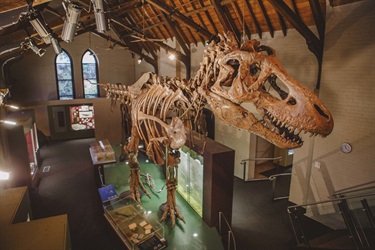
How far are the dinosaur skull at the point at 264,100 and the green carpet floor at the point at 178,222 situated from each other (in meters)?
3.68

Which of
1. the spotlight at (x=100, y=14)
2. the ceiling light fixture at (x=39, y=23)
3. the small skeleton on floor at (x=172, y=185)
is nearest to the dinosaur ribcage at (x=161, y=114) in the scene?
the small skeleton on floor at (x=172, y=185)

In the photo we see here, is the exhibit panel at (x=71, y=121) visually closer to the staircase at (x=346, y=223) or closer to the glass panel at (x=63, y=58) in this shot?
the glass panel at (x=63, y=58)

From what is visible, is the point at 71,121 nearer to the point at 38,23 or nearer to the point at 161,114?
the point at 38,23

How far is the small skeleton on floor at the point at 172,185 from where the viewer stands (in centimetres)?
593

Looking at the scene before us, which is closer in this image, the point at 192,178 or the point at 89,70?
the point at 192,178

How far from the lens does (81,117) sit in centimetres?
→ 1698

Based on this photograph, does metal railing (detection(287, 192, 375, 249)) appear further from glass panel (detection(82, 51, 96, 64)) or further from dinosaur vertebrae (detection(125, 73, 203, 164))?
glass panel (detection(82, 51, 96, 64))

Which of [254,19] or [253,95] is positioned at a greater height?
[254,19]

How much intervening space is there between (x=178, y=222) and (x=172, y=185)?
115cm

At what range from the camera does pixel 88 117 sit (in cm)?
1719

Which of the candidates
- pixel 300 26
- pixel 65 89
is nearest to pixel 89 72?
pixel 65 89

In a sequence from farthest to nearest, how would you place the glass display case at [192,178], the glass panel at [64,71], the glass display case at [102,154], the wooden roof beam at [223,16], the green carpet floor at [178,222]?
the glass panel at [64,71], the glass display case at [102,154], the wooden roof beam at [223,16], the glass display case at [192,178], the green carpet floor at [178,222]

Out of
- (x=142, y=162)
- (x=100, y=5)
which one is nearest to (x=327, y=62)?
(x=100, y=5)

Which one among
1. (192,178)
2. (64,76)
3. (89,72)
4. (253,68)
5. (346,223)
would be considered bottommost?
(346,223)
